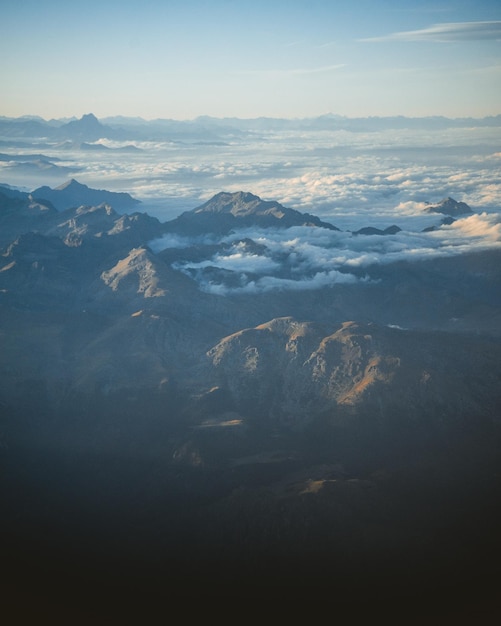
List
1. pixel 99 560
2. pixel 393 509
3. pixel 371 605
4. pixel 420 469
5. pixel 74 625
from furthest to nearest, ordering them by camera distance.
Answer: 1. pixel 420 469
2. pixel 393 509
3. pixel 99 560
4. pixel 371 605
5. pixel 74 625

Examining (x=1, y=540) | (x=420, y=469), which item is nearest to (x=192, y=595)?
(x=1, y=540)

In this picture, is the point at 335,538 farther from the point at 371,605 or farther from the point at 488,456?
→ the point at 488,456

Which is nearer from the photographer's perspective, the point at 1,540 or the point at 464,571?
the point at 464,571

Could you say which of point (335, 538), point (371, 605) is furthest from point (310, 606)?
point (335, 538)

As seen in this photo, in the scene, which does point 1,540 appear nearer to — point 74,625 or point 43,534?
point 43,534

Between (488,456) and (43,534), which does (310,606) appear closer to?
(43,534)

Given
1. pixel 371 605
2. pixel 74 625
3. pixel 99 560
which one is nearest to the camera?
pixel 74 625

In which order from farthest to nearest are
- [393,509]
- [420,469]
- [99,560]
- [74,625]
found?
[420,469]
[393,509]
[99,560]
[74,625]

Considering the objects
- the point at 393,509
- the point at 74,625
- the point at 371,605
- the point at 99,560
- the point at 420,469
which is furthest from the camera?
the point at 420,469

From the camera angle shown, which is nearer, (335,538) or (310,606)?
(310,606)
